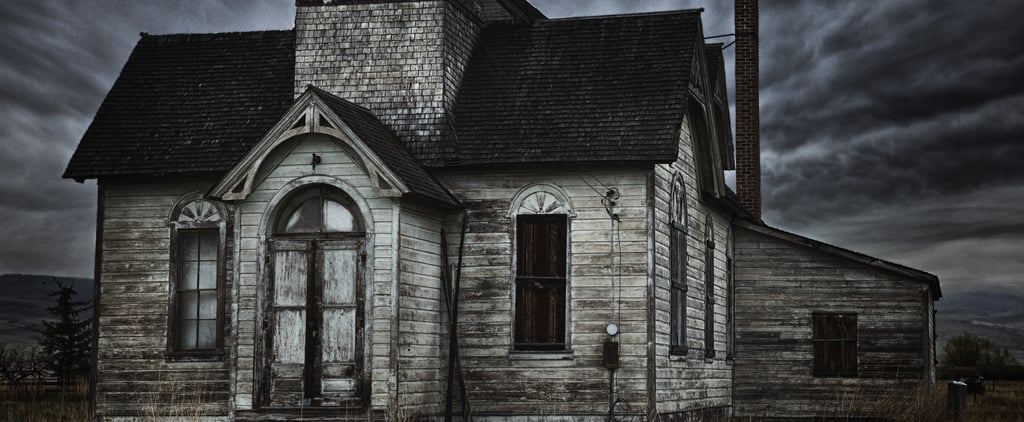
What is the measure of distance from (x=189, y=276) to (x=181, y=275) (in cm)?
14

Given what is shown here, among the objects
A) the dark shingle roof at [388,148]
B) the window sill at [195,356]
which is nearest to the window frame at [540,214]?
the dark shingle roof at [388,148]

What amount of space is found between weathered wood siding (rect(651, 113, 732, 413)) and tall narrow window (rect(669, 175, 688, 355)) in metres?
0.22

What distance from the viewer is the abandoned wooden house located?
57.8 feet

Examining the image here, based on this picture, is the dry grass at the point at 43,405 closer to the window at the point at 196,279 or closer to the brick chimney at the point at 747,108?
the window at the point at 196,279

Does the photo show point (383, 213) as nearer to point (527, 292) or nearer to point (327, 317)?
point (327, 317)

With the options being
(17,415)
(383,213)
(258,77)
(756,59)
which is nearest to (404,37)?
(258,77)

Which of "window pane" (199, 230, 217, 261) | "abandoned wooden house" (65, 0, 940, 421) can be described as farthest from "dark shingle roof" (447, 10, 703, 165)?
"window pane" (199, 230, 217, 261)

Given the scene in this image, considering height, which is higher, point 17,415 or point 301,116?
point 301,116

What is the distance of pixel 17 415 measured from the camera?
20984mm

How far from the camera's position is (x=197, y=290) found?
2034 centimetres

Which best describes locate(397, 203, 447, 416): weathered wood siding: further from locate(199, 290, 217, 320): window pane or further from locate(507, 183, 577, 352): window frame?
locate(199, 290, 217, 320): window pane

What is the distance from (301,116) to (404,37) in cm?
357

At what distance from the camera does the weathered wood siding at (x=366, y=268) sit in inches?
680

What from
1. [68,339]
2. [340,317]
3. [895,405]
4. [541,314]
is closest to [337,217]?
[340,317]
